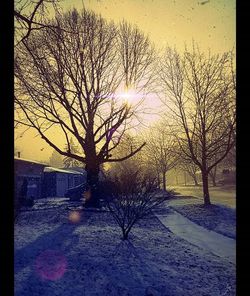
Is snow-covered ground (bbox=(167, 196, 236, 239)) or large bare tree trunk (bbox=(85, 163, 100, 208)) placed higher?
large bare tree trunk (bbox=(85, 163, 100, 208))

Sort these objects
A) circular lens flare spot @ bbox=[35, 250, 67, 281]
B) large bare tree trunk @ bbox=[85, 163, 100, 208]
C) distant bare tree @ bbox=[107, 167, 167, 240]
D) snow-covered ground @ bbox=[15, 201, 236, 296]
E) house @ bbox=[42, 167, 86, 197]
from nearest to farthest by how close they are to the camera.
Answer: snow-covered ground @ bbox=[15, 201, 236, 296] → circular lens flare spot @ bbox=[35, 250, 67, 281] → distant bare tree @ bbox=[107, 167, 167, 240] → large bare tree trunk @ bbox=[85, 163, 100, 208] → house @ bbox=[42, 167, 86, 197]

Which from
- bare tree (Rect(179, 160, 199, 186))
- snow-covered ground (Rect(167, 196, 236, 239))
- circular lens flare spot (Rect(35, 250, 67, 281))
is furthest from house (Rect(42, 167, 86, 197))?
circular lens flare spot (Rect(35, 250, 67, 281))

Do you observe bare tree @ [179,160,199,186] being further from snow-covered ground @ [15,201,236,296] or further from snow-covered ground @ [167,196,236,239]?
snow-covered ground @ [15,201,236,296]

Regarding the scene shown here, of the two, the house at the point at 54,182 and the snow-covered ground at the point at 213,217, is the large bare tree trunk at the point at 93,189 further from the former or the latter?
the house at the point at 54,182

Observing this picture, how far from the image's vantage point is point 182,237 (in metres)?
7.74

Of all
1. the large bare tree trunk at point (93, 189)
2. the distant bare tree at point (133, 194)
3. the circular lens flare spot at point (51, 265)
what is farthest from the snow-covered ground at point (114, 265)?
the large bare tree trunk at point (93, 189)

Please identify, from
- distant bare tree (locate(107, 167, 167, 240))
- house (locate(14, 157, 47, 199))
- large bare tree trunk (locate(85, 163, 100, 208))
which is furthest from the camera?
house (locate(14, 157, 47, 199))

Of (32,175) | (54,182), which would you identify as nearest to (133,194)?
(32,175)

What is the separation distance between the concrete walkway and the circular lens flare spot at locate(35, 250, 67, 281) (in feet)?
11.1

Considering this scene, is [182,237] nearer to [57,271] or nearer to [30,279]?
[57,271]

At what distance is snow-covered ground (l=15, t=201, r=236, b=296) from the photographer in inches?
161

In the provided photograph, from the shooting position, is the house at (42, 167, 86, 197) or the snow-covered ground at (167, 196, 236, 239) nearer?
the snow-covered ground at (167, 196, 236, 239)

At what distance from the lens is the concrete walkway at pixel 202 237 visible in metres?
6.28

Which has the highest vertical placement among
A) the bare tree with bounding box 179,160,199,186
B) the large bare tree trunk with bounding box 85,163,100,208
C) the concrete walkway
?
the bare tree with bounding box 179,160,199,186
